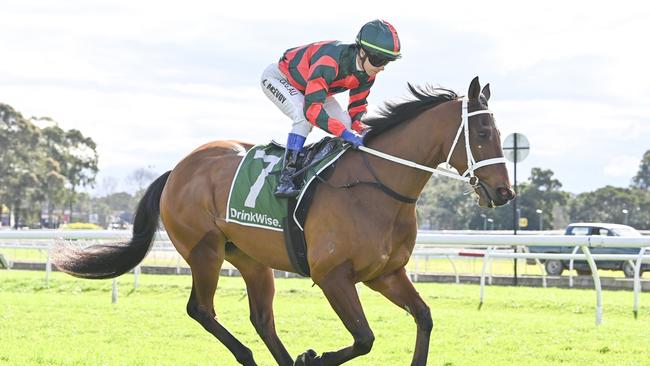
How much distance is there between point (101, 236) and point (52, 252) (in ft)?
13.6

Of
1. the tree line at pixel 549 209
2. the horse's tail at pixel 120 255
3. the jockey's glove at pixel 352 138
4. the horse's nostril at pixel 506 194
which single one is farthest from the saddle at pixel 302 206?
the tree line at pixel 549 209

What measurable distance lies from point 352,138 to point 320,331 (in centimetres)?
306

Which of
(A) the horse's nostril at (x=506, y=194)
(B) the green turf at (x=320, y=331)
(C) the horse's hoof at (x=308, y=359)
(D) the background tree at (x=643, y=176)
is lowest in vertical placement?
(B) the green turf at (x=320, y=331)

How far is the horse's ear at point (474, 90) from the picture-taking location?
547cm

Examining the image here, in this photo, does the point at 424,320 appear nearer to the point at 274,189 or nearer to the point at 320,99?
the point at 274,189

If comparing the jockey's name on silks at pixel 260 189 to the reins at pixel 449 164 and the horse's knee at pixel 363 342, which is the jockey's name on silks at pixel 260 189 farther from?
the horse's knee at pixel 363 342

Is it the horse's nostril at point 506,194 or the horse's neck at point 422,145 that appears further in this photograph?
the horse's neck at point 422,145

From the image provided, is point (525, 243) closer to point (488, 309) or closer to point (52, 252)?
point (488, 309)

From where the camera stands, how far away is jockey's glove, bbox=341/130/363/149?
18.9 feet

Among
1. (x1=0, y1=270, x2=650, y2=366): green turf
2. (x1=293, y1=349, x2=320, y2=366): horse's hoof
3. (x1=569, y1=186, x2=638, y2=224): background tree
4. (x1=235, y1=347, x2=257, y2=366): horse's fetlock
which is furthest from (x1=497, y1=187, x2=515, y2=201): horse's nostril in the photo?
(x1=569, y1=186, x2=638, y2=224): background tree

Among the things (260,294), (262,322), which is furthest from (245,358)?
(260,294)

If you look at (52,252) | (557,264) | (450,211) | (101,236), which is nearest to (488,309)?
(101,236)

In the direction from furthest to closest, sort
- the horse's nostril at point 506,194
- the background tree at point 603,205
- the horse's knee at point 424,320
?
the background tree at point 603,205, the horse's knee at point 424,320, the horse's nostril at point 506,194

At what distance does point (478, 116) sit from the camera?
541cm
